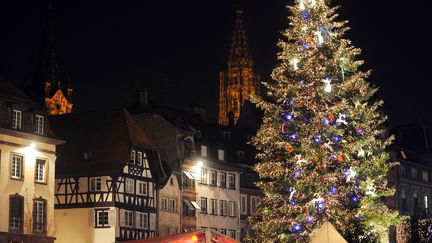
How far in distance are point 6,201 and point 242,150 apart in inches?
1571

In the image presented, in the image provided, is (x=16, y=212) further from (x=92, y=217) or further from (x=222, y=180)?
(x=222, y=180)

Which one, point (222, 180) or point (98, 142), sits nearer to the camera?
point (98, 142)

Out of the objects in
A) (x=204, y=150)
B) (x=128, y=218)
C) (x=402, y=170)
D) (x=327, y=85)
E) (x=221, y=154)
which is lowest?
(x=128, y=218)

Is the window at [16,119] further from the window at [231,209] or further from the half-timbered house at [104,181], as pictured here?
the window at [231,209]

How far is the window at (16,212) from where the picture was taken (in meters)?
63.9

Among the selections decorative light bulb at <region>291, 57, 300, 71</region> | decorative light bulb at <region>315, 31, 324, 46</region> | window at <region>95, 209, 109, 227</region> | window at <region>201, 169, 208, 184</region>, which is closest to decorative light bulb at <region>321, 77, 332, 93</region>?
decorative light bulb at <region>291, 57, 300, 71</region>

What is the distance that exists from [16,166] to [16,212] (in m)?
2.87

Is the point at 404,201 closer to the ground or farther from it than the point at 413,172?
closer to the ground

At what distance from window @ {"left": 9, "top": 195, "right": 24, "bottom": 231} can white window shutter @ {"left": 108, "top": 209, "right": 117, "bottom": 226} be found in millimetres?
9144

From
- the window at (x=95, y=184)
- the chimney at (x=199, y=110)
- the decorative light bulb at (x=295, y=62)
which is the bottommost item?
the window at (x=95, y=184)

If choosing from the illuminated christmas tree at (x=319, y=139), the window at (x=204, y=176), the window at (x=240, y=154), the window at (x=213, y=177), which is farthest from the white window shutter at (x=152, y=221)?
the illuminated christmas tree at (x=319, y=139)

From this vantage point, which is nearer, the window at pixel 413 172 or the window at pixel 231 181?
the window at pixel 231 181

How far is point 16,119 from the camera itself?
211 ft

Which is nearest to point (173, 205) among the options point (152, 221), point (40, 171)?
point (152, 221)
